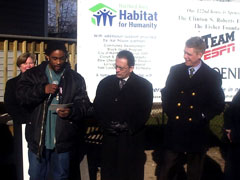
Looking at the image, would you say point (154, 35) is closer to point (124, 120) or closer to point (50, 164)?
point (124, 120)

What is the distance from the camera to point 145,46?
607cm

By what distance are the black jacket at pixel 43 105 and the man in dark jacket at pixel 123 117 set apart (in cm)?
36

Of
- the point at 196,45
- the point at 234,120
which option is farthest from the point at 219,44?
the point at 234,120

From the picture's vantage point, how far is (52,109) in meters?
4.14

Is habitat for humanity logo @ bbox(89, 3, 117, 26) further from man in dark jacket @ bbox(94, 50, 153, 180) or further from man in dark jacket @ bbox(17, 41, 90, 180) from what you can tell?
man in dark jacket @ bbox(17, 41, 90, 180)

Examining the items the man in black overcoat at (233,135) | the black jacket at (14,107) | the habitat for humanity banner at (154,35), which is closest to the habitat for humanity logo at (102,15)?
the habitat for humanity banner at (154,35)

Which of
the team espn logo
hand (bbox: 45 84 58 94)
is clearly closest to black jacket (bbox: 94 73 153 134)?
hand (bbox: 45 84 58 94)

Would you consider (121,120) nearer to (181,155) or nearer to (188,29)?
(181,155)

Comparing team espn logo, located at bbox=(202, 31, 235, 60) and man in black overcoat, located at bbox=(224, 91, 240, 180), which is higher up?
team espn logo, located at bbox=(202, 31, 235, 60)

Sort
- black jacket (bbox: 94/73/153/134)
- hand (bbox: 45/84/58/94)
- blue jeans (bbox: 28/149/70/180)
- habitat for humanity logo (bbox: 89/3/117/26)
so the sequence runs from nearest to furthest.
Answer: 1. hand (bbox: 45/84/58/94)
2. blue jeans (bbox: 28/149/70/180)
3. black jacket (bbox: 94/73/153/134)
4. habitat for humanity logo (bbox: 89/3/117/26)

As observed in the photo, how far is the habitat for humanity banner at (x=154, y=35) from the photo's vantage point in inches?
230

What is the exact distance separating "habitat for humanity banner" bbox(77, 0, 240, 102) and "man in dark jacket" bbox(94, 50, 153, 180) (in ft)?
3.90

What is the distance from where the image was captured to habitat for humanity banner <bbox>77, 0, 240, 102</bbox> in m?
5.84

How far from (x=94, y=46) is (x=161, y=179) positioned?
1993 mm
